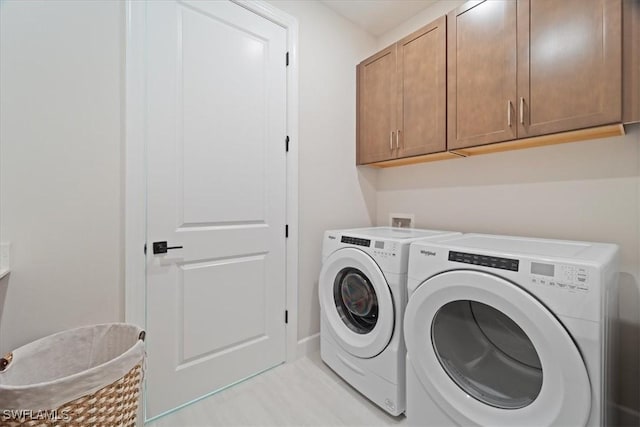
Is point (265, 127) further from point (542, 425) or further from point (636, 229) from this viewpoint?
point (636, 229)

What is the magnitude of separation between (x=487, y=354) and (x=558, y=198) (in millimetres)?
952

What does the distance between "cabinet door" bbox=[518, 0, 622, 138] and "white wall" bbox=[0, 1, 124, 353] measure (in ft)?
6.45

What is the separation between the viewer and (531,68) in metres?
1.32

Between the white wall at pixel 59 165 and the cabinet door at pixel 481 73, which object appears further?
the cabinet door at pixel 481 73

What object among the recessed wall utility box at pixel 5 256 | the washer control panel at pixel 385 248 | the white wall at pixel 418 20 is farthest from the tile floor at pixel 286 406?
the white wall at pixel 418 20

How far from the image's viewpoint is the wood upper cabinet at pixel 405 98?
5.55ft

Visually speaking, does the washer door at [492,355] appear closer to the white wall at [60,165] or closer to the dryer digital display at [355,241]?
the dryer digital display at [355,241]

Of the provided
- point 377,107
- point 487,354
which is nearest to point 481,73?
point 377,107

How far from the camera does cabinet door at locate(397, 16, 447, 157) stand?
65.9 inches

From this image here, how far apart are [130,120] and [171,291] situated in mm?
874

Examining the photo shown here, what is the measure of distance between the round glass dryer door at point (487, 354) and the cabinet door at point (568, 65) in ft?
3.04

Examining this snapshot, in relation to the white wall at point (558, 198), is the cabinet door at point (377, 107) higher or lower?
higher

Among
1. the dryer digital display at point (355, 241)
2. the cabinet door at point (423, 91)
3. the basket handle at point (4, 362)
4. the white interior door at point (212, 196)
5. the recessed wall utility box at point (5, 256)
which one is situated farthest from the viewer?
the cabinet door at point (423, 91)

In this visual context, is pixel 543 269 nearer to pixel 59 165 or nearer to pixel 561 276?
pixel 561 276
